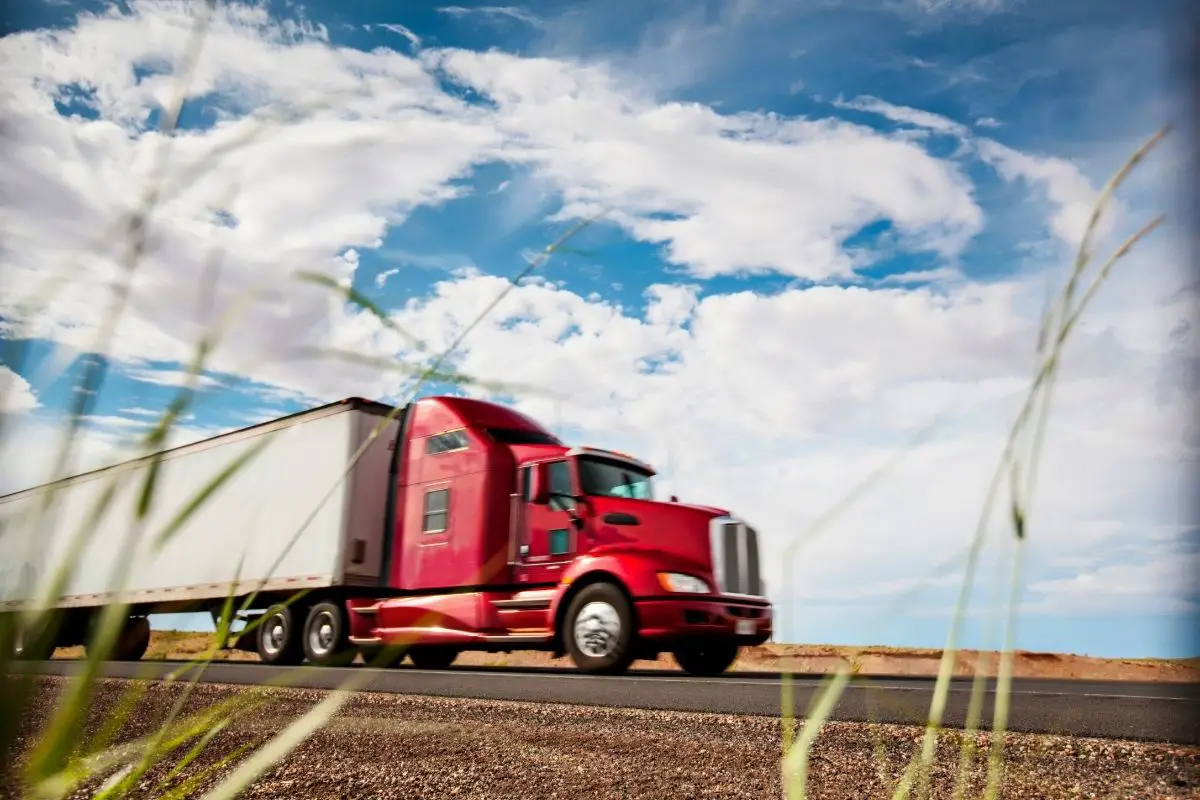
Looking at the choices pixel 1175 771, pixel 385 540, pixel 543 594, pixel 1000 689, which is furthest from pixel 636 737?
pixel 385 540

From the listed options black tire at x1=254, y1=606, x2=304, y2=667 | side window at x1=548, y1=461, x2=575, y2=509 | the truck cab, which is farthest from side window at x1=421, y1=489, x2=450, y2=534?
black tire at x1=254, y1=606, x2=304, y2=667

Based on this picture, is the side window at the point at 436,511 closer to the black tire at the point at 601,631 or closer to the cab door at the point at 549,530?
the cab door at the point at 549,530

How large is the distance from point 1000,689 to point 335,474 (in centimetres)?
1266

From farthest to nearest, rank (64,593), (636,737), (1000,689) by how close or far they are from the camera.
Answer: (636,737), (1000,689), (64,593)

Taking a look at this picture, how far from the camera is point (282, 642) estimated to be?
12773mm

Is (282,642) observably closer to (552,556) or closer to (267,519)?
(267,519)

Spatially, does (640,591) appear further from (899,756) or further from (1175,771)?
(1175,771)

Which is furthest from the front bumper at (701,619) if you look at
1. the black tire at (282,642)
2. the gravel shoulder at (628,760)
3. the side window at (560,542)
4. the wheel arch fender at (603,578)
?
the black tire at (282,642)

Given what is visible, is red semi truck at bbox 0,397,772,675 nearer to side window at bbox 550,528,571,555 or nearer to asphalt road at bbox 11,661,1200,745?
side window at bbox 550,528,571,555

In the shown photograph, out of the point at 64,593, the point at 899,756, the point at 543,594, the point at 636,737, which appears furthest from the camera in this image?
the point at 543,594

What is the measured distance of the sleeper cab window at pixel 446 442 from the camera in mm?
11836

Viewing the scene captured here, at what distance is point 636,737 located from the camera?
4.56m

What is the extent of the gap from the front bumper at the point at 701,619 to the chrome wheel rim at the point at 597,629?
276mm

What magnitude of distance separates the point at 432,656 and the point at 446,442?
2.94 m
